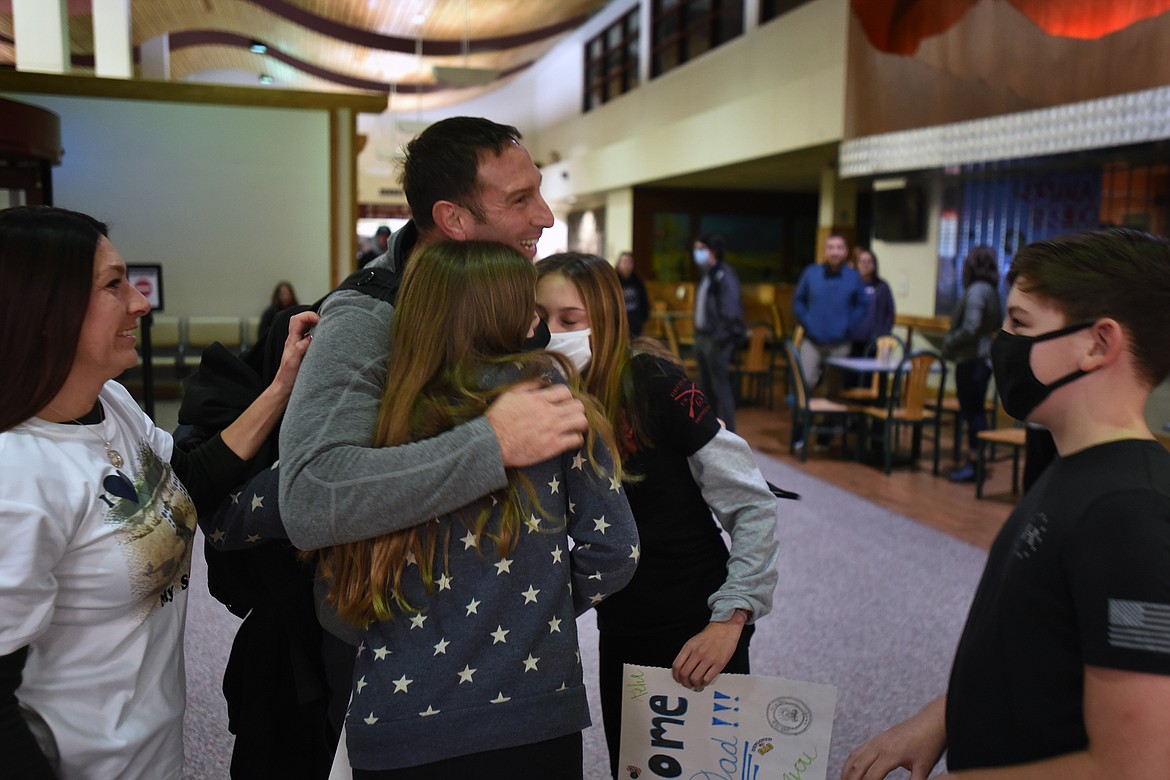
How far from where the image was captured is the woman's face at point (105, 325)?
1137mm

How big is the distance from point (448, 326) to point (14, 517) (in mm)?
521

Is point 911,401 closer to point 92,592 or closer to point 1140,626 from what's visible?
point 1140,626

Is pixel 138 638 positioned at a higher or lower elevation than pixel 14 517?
lower

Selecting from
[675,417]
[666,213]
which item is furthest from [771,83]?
[675,417]

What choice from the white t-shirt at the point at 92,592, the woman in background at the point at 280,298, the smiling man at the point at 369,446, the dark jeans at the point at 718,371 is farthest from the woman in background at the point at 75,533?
the dark jeans at the point at 718,371

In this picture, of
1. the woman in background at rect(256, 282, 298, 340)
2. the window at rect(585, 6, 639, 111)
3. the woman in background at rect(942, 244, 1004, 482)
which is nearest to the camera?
the woman in background at rect(942, 244, 1004, 482)

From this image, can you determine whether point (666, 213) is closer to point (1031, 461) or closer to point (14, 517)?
point (1031, 461)

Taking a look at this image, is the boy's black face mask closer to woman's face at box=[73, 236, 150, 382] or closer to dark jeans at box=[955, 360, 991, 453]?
woman's face at box=[73, 236, 150, 382]

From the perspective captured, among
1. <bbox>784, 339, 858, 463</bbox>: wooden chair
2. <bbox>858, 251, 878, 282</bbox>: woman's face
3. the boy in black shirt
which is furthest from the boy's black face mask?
<bbox>858, 251, 878, 282</bbox>: woman's face

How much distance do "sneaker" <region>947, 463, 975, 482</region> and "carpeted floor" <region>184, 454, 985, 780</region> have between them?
1232 mm

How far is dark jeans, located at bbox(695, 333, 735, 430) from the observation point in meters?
7.64

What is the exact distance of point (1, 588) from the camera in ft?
3.12

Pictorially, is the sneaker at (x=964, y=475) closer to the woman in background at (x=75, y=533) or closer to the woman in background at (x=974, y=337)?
the woman in background at (x=974, y=337)

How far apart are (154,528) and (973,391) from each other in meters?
6.17
